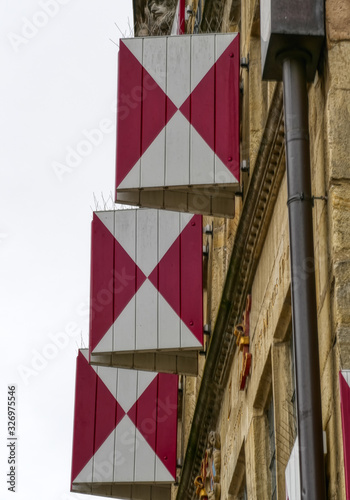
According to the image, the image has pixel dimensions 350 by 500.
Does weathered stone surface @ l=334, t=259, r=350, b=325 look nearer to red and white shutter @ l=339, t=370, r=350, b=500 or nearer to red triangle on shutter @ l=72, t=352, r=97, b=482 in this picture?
red and white shutter @ l=339, t=370, r=350, b=500

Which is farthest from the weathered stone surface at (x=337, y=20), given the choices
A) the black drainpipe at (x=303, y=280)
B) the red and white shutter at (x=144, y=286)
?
the red and white shutter at (x=144, y=286)

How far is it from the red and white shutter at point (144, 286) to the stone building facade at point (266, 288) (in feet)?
1.51

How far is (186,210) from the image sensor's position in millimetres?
12570

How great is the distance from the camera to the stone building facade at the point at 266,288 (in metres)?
8.87

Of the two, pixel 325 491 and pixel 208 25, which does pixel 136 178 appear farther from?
pixel 208 25

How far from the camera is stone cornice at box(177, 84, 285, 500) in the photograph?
11.5 meters

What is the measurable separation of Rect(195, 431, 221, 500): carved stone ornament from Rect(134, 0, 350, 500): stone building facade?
0.02 m

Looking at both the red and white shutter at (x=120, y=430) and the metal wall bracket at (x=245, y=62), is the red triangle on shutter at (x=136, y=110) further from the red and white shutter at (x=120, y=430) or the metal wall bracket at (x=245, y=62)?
the red and white shutter at (x=120, y=430)

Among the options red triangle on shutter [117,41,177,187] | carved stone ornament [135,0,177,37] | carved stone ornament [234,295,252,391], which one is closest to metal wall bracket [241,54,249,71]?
red triangle on shutter [117,41,177,187]

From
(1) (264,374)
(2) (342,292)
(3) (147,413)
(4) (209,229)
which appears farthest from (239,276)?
(3) (147,413)

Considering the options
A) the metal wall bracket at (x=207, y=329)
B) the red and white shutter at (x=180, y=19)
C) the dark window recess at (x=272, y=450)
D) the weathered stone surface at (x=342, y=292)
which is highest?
the red and white shutter at (x=180, y=19)

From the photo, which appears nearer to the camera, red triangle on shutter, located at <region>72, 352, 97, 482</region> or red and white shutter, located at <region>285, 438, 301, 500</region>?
red and white shutter, located at <region>285, 438, 301, 500</region>

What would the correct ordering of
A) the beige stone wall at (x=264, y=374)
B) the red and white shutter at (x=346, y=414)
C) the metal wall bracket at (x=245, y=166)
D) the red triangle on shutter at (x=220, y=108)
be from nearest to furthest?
1. the red and white shutter at (x=346, y=414)
2. the beige stone wall at (x=264, y=374)
3. the red triangle on shutter at (x=220, y=108)
4. the metal wall bracket at (x=245, y=166)

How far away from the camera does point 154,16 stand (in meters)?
25.5
